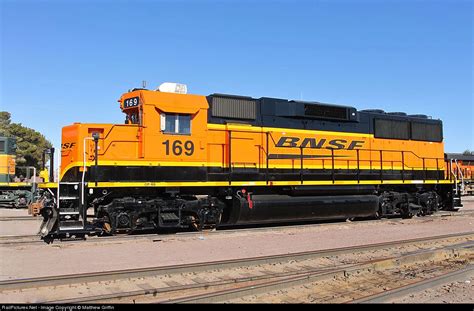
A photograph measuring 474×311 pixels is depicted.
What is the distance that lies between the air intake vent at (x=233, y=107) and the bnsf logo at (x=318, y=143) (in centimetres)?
132

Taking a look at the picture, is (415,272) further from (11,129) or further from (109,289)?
(11,129)

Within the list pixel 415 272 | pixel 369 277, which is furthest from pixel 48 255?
pixel 415 272

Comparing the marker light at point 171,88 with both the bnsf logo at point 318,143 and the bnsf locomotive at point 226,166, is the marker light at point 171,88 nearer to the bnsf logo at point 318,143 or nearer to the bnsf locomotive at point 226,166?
the bnsf locomotive at point 226,166

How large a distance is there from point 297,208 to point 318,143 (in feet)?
7.90

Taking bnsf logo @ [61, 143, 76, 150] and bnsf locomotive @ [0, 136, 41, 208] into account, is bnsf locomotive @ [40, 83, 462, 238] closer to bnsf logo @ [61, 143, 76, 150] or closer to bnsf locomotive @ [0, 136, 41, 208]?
bnsf logo @ [61, 143, 76, 150]

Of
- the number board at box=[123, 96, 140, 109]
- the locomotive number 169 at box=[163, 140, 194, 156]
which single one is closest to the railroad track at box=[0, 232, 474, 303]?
the locomotive number 169 at box=[163, 140, 194, 156]

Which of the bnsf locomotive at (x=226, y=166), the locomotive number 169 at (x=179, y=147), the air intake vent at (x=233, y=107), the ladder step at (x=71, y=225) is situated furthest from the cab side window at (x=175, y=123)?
the ladder step at (x=71, y=225)

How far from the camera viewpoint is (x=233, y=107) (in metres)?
12.5

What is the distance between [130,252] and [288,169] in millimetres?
6071

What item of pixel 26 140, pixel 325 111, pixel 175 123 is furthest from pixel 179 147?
pixel 26 140

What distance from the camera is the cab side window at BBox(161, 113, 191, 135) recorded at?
37.0ft

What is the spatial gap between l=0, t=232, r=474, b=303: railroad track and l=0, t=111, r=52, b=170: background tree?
3737 centimetres

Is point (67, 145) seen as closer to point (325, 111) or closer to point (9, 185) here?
point (325, 111)

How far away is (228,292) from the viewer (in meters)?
5.27
